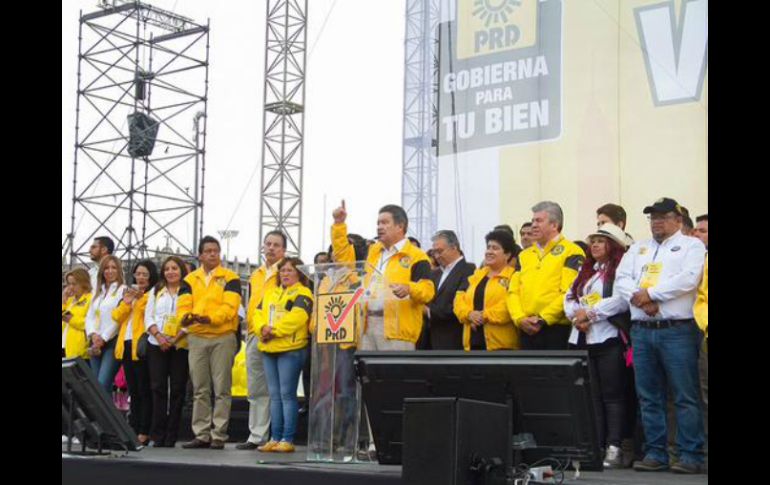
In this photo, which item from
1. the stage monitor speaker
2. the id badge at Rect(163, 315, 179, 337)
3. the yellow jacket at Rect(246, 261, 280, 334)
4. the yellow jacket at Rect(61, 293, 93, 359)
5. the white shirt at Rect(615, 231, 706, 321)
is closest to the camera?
the white shirt at Rect(615, 231, 706, 321)

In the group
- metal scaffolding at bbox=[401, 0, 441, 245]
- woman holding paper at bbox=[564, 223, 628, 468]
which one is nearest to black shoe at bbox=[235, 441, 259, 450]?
woman holding paper at bbox=[564, 223, 628, 468]

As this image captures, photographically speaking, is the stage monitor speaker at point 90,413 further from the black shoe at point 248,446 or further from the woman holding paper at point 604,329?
the woman holding paper at point 604,329

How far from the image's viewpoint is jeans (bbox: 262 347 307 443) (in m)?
6.94

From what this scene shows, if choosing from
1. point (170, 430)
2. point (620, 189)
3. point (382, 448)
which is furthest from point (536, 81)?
point (382, 448)

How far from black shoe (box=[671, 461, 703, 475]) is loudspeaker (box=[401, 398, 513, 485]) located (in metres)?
2.02

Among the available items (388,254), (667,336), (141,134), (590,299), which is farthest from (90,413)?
(141,134)

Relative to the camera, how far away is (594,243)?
6000 mm

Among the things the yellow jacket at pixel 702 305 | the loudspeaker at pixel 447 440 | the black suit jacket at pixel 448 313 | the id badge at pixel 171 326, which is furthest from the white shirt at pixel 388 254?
the loudspeaker at pixel 447 440

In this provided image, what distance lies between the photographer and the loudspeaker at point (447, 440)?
3.49 meters

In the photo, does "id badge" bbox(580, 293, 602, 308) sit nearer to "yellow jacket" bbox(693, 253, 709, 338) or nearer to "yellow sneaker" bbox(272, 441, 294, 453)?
"yellow jacket" bbox(693, 253, 709, 338)

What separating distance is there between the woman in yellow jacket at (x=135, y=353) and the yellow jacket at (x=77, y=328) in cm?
46

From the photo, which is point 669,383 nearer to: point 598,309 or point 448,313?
point 598,309
